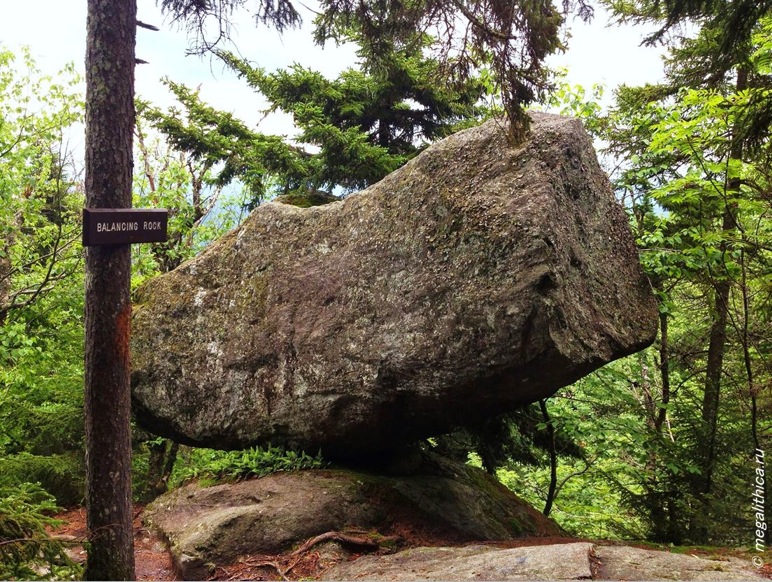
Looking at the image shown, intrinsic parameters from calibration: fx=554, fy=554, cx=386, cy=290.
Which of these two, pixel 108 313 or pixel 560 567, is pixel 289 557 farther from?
pixel 108 313

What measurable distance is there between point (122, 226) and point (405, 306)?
3.39 m

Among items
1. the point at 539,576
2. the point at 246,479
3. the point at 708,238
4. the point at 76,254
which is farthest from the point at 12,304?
the point at 708,238

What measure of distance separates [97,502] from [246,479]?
301 centimetres

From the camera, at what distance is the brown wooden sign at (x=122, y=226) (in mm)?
4762

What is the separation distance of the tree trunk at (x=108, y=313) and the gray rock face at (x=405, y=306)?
115 inches

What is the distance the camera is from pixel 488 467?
36.2 feet

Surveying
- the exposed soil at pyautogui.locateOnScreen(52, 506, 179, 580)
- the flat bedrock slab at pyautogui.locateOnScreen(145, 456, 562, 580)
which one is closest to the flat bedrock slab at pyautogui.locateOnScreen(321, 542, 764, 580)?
the flat bedrock slab at pyautogui.locateOnScreen(145, 456, 562, 580)

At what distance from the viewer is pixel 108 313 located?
16.5 ft

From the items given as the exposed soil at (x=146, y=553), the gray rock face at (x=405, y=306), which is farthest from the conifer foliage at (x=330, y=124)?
the exposed soil at (x=146, y=553)

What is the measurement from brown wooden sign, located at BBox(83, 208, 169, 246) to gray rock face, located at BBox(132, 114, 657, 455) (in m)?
2.97

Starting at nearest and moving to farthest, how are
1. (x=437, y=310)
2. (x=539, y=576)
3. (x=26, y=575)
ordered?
(x=26, y=575), (x=539, y=576), (x=437, y=310)

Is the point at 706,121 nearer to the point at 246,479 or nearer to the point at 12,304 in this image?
the point at 246,479

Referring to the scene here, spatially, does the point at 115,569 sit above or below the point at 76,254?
below

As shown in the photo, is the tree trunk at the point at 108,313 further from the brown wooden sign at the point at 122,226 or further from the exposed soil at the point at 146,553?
the exposed soil at the point at 146,553
